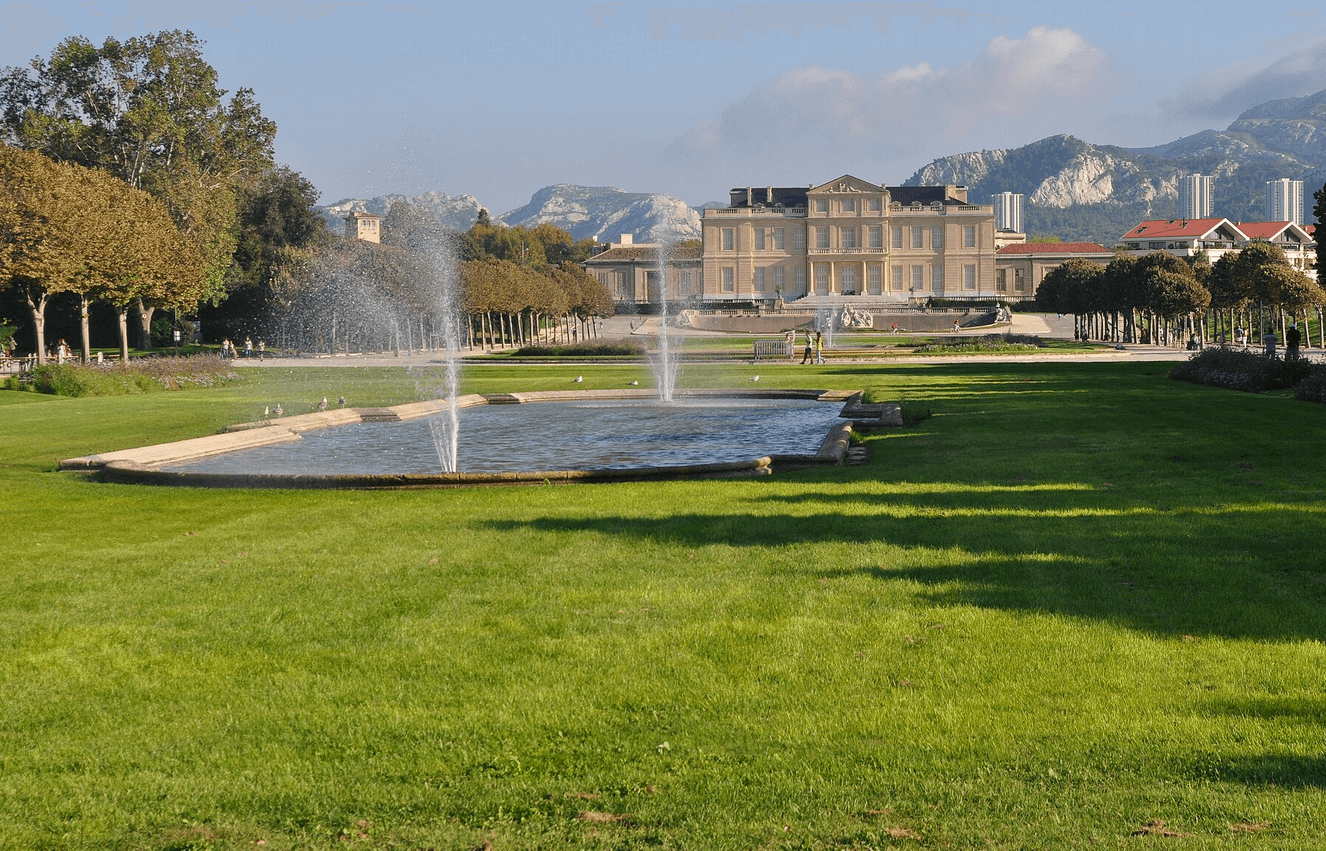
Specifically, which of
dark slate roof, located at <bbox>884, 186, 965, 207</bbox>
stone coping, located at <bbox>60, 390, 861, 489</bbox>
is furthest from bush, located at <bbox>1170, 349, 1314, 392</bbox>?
dark slate roof, located at <bbox>884, 186, 965, 207</bbox>

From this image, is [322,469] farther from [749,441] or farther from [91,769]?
[91,769]

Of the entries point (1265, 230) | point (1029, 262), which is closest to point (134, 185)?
point (1029, 262)

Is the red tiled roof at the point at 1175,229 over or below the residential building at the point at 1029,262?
over

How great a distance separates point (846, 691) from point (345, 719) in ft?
Result: 7.84

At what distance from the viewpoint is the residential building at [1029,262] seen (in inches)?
5094

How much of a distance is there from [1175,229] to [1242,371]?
11122cm

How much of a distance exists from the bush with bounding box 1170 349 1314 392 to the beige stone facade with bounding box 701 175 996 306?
88.6 meters

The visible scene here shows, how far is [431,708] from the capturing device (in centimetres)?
552

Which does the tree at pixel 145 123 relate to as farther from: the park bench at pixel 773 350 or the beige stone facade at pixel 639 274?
the beige stone facade at pixel 639 274

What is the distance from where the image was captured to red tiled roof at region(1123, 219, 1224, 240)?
124 m

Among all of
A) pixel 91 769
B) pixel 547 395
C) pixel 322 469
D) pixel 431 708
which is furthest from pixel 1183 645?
pixel 547 395

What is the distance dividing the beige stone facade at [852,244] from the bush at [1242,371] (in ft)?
291

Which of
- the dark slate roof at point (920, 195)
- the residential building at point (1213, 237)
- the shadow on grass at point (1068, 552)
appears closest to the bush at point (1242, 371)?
the shadow on grass at point (1068, 552)

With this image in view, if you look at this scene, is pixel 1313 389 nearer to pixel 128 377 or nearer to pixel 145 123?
pixel 128 377
